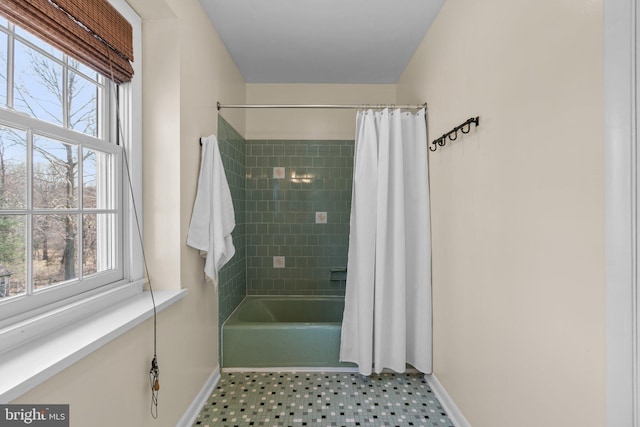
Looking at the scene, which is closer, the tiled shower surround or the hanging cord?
the hanging cord

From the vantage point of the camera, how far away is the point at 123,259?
1.56 metres

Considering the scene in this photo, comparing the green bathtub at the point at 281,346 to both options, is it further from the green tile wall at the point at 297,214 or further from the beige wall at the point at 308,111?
the beige wall at the point at 308,111

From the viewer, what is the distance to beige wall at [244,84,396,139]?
3.26 m

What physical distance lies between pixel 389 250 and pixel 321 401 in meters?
1.09

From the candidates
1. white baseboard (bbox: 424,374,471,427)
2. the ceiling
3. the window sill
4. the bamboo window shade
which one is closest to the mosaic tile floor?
white baseboard (bbox: 424,374,471,427)

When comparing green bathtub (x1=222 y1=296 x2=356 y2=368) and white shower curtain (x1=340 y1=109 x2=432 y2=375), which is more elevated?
white shower curtain (x1=340 y1=109 x2=432 y2=375)

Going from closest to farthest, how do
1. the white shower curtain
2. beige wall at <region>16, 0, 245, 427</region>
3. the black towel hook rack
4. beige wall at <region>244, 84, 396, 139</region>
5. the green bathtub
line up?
beige wall at <region>16, 0, 245, 427</region>, the black towel hook rack, the white shower curtain, the green bathtub, beige wall at <region>244, 84, 396, 139</region>

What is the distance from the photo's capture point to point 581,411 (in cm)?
98

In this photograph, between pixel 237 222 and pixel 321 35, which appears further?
pixel 237 222

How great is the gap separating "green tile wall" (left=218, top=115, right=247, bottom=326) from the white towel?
1.52 feet

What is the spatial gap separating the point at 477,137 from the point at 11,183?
6.07 feet

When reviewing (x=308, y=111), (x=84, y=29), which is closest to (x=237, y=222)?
(x=308, y=111)

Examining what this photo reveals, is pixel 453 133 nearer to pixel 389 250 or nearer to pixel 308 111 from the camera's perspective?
pixel 389 250

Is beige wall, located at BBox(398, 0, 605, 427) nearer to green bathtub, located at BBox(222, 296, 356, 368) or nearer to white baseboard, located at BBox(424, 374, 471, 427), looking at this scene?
white baseboard, located at BBox(424, 374, 471, 427)
